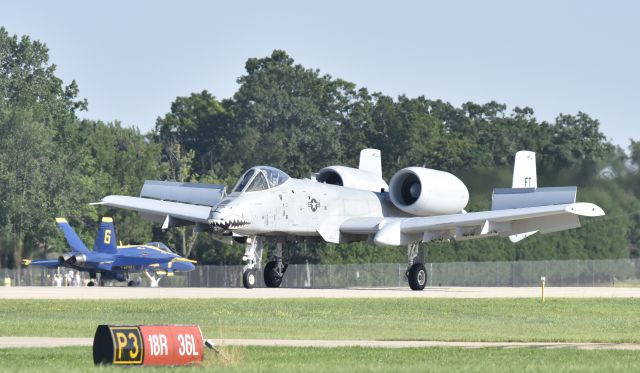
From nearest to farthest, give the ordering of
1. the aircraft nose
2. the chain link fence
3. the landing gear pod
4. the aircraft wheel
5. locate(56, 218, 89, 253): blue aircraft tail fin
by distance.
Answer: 1. the landing gear pod
2. the aircraft nose
3. the aircraft wheel
4. locate(56, 218, 89, 253): blue aircraft tail fin
5. the chain link fence

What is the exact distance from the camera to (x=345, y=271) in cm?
7406

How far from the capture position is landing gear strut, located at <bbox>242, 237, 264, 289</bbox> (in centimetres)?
4622

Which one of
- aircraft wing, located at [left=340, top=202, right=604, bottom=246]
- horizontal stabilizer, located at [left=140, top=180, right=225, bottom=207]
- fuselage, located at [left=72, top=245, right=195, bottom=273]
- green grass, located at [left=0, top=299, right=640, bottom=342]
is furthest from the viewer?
fuselage, located at [left=72, top=245, right=195, bottom=273]

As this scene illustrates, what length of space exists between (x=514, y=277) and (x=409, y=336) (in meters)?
43.6

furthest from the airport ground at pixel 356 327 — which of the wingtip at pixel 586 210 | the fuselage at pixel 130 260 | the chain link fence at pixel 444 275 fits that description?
the chain link fence at pixel 444 275

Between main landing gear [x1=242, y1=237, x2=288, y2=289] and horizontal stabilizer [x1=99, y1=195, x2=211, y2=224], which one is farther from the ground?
horizontal stabilizer [x1=99, y1=195, x2=211, y2=224]

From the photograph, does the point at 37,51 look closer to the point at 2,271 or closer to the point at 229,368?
the point at 2,271

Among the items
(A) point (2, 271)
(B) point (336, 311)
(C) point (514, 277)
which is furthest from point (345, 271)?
(B) point (336, 311)

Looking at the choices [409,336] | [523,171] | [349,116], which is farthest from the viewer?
[349,116]

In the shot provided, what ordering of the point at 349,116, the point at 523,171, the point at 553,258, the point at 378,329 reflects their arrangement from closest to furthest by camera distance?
1. the point at 378,329
2. the point at 523,171
3. the point at 553,258
4. the point at 349,116

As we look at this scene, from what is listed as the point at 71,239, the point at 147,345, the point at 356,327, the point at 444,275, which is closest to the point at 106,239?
the point at 71,239

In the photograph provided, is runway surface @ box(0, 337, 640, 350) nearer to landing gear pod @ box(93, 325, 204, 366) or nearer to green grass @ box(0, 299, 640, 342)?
green grass @ box(0, 299, 640, 342)

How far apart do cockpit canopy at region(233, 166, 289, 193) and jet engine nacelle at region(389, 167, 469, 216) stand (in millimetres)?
5277

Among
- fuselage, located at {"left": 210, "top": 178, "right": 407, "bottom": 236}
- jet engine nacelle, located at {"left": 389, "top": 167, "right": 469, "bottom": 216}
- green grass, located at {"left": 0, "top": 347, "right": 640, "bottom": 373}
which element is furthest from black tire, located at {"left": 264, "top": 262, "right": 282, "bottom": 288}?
green grass, located at {"left": 0, "top": 347, "right": 640, "bottom": 373}
